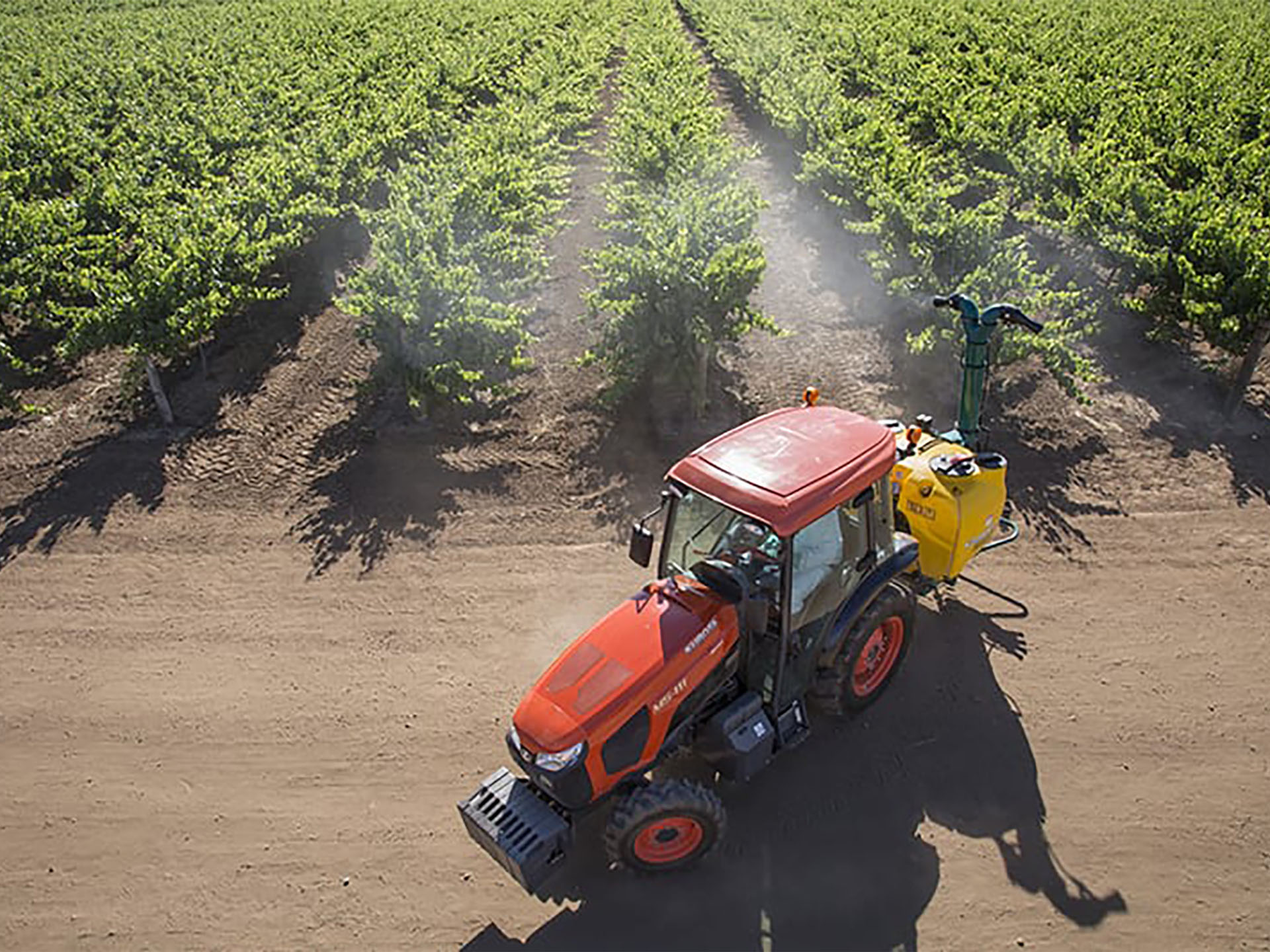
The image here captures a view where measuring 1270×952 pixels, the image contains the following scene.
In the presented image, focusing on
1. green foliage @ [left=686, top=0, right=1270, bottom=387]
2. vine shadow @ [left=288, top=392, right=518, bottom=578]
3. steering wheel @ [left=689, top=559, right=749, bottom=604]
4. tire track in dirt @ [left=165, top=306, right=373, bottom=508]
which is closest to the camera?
steering wheel @ [left=689, top=559, right=749, bottom=604]

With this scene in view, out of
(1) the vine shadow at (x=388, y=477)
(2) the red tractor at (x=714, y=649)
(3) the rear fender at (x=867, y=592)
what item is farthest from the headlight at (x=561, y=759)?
(1) the vine shadow at (x=388, y=477)

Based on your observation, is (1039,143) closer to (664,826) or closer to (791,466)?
(791,466)

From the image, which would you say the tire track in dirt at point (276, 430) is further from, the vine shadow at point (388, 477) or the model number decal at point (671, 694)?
the model number decal at point (671, 694)

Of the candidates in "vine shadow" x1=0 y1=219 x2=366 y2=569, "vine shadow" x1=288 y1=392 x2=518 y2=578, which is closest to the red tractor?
"vine shadow" x1=288 y1=392 x2=518 y2=578

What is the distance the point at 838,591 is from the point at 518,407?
286 inches

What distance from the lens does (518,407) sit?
13312mm

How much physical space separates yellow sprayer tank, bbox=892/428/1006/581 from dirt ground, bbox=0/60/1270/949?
1.05 metres

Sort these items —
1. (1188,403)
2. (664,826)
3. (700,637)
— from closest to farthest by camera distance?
(664,826), (700,637), (1188,403)

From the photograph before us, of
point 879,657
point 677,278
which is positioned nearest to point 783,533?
point 879,657

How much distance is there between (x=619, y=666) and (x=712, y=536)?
4.25ft

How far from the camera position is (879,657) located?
325 inches

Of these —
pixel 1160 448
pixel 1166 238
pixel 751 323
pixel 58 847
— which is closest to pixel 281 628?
pixel 58 847

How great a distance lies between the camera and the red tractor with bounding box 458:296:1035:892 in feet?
20.8

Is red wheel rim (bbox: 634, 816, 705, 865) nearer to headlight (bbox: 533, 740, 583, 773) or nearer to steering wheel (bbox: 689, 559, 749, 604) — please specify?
headlight (bbox: 533, 740, 583, 773)
